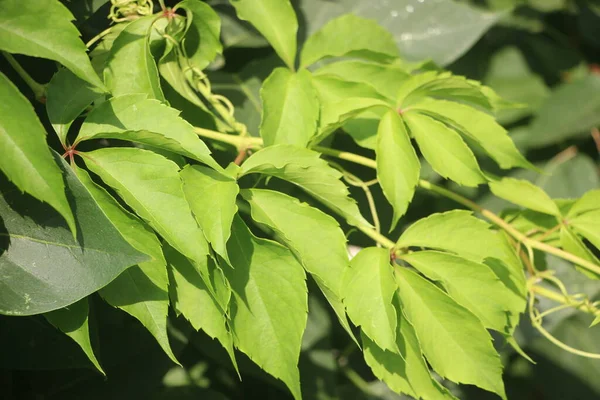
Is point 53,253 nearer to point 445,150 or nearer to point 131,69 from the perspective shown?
point 131,69

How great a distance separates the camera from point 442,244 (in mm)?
587

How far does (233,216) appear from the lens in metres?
0.48

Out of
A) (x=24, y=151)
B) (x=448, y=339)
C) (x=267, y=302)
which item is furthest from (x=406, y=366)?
(x=24, y=151)

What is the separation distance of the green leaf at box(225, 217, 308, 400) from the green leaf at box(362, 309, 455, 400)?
0.30 ft

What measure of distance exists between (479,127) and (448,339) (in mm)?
242

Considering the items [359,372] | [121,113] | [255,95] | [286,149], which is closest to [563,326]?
[359,372]

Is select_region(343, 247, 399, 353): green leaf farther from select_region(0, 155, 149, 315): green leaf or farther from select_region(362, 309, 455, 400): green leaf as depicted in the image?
select_region(0, 155, 149, 315): green leaf

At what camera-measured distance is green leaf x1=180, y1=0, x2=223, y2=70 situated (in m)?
0.64

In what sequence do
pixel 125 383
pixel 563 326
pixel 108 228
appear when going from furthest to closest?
pixel 563 326
pixel 125 383
pixel 108 228

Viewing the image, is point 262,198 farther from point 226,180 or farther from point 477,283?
point 477,283

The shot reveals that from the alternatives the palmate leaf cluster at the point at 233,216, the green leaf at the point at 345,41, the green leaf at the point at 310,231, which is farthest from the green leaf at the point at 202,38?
the green leaf at the point at 310,231

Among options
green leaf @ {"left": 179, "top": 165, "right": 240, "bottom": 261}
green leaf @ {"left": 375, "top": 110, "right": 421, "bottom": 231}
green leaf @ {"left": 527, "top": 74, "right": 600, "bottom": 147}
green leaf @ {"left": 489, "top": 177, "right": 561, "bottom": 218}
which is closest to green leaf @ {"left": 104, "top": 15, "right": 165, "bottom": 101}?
green leaf @ {"left": 179, "top": 165, "right": 240, "bottom": 261}

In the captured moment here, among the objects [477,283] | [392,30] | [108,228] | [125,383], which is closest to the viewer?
[108,228]

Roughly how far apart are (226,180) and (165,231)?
0.23 feet
